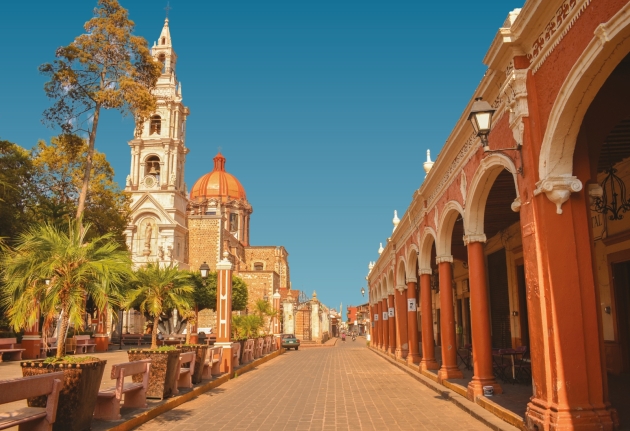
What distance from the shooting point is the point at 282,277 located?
69.2 meters

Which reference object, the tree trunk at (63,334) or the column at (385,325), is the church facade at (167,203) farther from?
the tree trunk at (63,334)

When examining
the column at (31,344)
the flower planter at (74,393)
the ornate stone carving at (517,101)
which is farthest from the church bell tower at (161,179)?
the ornate stone carving at (517,101)

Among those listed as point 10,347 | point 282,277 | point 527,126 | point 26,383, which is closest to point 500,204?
point 527,126

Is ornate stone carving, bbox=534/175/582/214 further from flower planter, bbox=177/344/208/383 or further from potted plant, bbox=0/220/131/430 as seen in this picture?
flower planter, bbox=177/344/208/383

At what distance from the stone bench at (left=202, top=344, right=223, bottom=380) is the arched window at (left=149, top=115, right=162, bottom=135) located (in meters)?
37.3

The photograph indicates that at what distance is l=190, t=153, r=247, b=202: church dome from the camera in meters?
66.4

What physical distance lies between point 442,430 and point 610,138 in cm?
534

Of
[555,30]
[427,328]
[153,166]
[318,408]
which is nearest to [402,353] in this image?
[427,328]

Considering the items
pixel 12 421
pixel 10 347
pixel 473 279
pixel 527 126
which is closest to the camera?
pixel 12 421

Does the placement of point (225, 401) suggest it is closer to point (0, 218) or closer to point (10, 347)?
point (10, 347)

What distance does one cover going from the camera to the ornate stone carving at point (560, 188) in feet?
21.0

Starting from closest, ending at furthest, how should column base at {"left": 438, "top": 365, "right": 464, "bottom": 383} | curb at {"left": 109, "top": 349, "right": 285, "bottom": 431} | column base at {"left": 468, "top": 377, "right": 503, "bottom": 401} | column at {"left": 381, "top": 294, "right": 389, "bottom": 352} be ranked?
curb at {"left": 109, "top": 349, "right": 285, "bottom": 431}
column base at {"left": 468, "top": 377, "right": 503, "bottom": 401}
column base at {"left": 438, "top": 365, "right": 464, "bottom": 383}
column at {"left": 381, "top": 294, "right": 389, "bottom": 352}

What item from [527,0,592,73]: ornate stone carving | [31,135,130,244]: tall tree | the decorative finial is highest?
[31,135,130,244]: tall tree

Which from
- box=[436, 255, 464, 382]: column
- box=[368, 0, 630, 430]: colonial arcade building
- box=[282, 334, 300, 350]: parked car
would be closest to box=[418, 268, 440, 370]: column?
box=[436, 255, 464, 382]: column
